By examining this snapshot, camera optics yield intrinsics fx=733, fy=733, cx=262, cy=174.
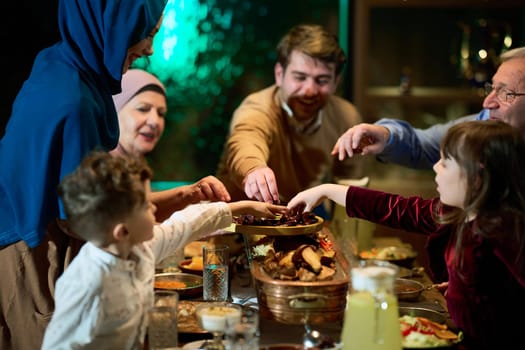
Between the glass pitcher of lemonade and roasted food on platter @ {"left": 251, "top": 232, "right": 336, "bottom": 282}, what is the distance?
1.04ft

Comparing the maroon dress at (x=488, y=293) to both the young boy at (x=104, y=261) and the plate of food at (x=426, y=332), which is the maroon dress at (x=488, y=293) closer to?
the plate of food at (x=426, y=332)

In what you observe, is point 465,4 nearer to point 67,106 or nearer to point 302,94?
point 302,94

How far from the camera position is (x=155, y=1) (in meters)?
2.31

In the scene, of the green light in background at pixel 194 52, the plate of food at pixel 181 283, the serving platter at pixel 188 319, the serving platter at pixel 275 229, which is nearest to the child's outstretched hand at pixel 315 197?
the serving platter at pixel 275 229

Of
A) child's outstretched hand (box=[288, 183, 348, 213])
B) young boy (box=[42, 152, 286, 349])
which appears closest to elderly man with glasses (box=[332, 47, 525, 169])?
child's outstretched hand (box=[288, 183, 348, 213])

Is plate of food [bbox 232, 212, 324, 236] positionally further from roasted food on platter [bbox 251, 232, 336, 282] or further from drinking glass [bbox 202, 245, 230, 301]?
drinking glass [bbox 202, 245, 230, 301]

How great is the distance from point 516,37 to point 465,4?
541 millimetres

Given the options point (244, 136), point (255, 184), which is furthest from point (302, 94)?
point (255, 184)

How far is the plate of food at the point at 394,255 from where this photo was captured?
286 centimetres

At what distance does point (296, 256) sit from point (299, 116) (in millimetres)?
1613

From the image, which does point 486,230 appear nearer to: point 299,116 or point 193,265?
point 193,265

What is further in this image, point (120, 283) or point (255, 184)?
point (255, 184)

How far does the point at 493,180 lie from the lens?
6.31 ft

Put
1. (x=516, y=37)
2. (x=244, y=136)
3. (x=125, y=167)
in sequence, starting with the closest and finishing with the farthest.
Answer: (x=125, y=167) → (x=244, y=136) → (x=516, y=37)
